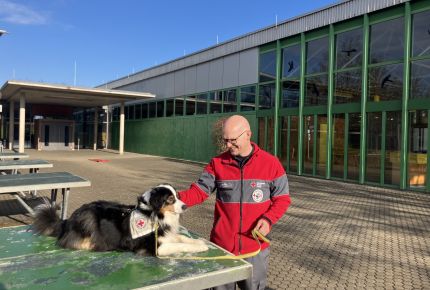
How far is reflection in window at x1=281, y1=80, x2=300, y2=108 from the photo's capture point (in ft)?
58.5

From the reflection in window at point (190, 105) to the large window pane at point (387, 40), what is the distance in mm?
13125

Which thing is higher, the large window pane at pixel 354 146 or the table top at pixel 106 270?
the large window pane at pixel 354 146

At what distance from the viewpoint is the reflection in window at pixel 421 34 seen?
43.1 ft

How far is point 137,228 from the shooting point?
Answer: 2762 mm

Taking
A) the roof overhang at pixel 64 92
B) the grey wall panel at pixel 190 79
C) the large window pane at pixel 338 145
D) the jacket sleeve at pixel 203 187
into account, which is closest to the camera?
the jacket sleeve at pixel 203 187

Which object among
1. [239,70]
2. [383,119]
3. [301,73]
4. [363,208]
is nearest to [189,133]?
[239,70]

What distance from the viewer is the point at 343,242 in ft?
22.5

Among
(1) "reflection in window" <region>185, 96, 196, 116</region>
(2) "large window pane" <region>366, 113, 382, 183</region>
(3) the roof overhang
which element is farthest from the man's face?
(3) the roof overhang

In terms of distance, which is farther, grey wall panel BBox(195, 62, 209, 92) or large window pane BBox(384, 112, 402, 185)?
grey wall panel BBox(195, 62, 209, 92)

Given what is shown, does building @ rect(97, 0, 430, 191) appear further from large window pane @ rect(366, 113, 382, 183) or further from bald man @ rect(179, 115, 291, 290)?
bald man @ rect(179, 115, 291, 290)

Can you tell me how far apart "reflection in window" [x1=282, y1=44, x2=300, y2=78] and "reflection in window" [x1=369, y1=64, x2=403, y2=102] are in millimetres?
3872

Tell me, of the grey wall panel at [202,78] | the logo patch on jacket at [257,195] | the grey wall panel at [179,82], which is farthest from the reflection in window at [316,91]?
the logo patch on jacket at [257,195]

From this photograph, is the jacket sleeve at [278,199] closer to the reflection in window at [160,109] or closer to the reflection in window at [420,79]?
the reflection in window at [420,79]

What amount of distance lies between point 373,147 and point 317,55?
495 centimetres
